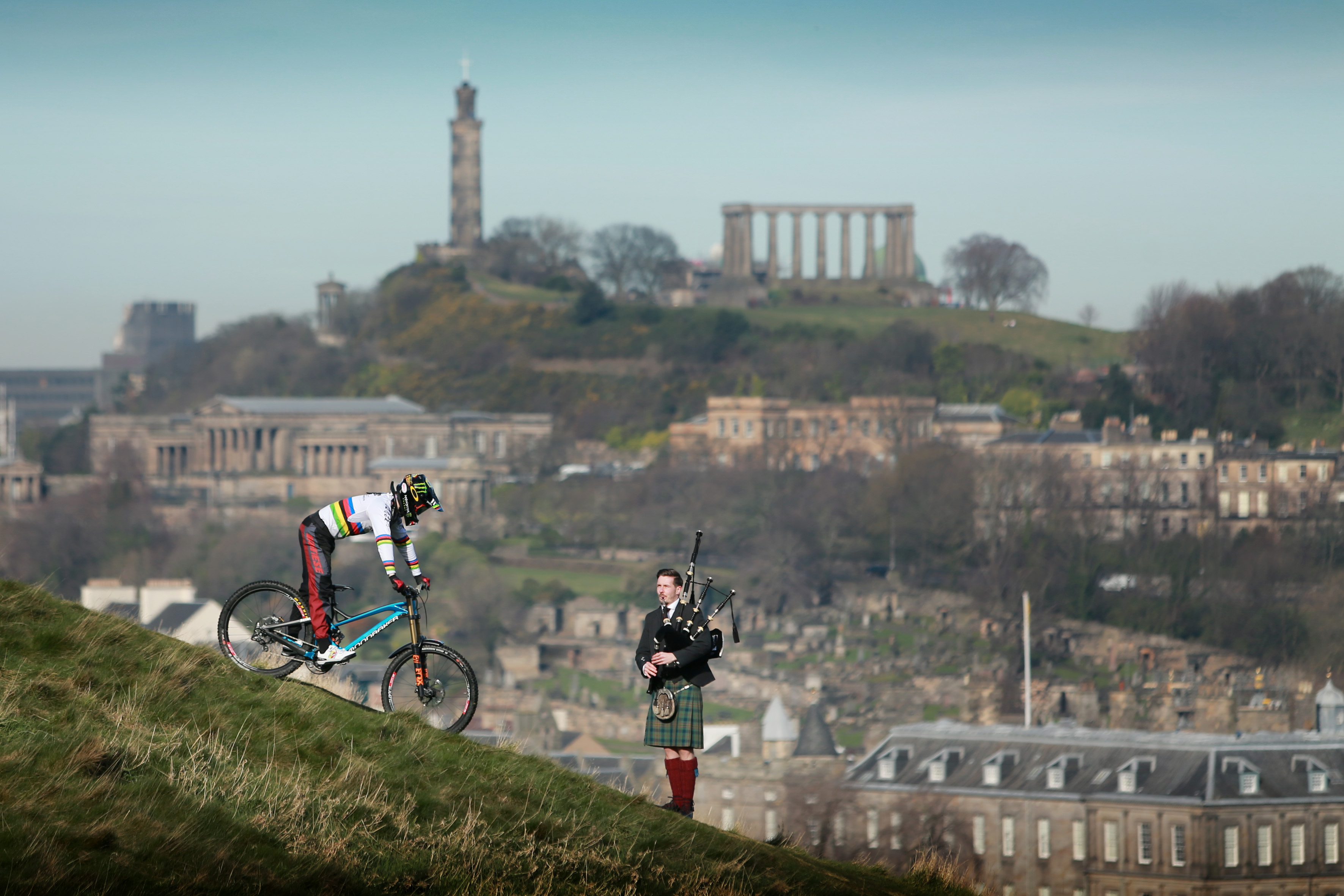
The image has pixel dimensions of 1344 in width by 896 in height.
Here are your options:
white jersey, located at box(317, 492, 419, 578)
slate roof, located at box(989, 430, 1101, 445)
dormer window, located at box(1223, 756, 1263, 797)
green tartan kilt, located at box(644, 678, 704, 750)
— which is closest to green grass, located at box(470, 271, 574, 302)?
slate roof, located at box(989, 430, 1101, 445)

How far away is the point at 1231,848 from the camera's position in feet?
156

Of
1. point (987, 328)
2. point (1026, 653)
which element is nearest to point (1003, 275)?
point (987, 328)

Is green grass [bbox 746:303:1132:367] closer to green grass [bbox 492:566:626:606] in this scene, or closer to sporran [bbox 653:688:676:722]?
green grass [bbox 492:566:626:606]

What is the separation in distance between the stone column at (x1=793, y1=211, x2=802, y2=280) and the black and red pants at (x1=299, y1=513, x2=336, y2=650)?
540 feet

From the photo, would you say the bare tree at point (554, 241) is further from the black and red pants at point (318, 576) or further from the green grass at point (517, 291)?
the black and red pants at point (318, 576)

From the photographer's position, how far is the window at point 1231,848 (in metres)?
47.6

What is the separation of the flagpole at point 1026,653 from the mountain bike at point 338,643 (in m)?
46.0

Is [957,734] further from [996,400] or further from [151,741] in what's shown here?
[996,400]

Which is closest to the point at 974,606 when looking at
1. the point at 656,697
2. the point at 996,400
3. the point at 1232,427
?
the point at 1232,427

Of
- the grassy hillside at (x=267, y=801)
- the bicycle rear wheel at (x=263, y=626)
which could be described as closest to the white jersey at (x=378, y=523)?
the bicycle rear wheel at (x=263, y=626)

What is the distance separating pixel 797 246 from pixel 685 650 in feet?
547

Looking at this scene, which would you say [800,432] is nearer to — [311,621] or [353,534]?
[311,621]

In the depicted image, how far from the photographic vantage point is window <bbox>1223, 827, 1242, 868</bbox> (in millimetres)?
47562

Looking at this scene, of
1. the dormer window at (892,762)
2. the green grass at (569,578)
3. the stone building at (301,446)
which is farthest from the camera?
the stone building at (301,446)
